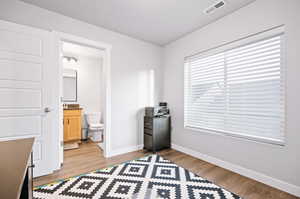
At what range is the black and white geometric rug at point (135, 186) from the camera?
5.46 ft

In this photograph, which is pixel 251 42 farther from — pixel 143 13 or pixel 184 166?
pixel 184 166

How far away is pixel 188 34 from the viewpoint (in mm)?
2965

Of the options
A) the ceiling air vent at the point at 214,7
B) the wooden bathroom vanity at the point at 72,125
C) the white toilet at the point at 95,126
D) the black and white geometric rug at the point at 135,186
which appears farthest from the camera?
the white toilet at the point at 95,126

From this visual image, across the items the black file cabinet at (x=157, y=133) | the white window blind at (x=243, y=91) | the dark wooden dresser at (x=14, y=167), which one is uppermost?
the white window blind at (x=243, y=91)

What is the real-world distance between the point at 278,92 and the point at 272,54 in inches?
20.1

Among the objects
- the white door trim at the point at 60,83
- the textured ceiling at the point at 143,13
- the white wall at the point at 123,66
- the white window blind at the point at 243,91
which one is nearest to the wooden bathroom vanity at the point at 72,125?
the white door trim at the point at 60,83

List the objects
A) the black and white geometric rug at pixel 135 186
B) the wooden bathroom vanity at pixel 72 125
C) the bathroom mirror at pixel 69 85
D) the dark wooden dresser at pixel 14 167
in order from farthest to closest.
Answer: the bathroom mirror at pixel 69 85, the wooden bathroom vanity at pixel 72 125, the black and white geometric rug at pixel 135 186, the dark wooden dresser at pixel 14 167

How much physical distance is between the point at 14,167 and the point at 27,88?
1.73 m

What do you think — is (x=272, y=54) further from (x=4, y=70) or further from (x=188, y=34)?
(x=4, y=70)

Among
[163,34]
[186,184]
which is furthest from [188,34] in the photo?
[186,184]

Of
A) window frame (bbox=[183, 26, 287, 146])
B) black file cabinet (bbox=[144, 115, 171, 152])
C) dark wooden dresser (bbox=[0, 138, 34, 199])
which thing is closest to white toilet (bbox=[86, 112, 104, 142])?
black file cabinet (bbox=[144, 115, 171, 152])

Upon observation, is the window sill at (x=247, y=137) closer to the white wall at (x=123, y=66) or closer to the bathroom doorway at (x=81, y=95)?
the white wall at (x=123, y=66)

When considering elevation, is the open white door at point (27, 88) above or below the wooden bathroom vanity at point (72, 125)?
above

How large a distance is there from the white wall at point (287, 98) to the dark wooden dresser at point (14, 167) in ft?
8.18
